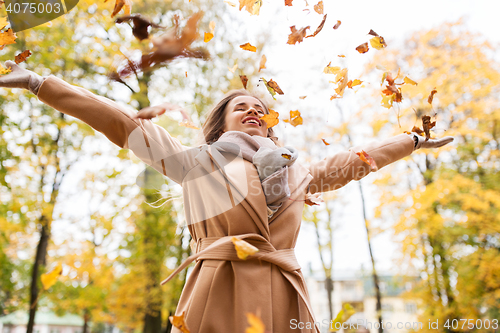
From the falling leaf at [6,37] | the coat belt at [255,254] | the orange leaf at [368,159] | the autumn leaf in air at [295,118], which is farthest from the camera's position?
the autumn leaf in air at [295,118]

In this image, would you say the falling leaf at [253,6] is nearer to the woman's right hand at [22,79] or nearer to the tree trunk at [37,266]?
the woman's right hand at [22,79]

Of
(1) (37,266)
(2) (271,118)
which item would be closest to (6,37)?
(2) (271,118)

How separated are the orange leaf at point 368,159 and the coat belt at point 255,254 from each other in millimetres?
691

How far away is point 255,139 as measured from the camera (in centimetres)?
171

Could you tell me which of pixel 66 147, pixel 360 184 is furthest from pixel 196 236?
pixel 360 184

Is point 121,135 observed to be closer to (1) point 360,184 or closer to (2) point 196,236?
(2) point 196,236

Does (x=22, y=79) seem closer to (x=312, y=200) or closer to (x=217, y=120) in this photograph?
(x=217, y=120)

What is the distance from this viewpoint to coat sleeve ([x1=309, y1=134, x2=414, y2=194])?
1.87 m

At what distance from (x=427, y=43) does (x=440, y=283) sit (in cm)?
614

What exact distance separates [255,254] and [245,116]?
2.66 feet

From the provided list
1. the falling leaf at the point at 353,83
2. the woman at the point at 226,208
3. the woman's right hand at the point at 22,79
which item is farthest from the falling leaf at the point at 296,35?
the woman's right hand at the point at 22,79

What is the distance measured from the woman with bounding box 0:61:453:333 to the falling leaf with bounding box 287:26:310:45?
1.99ft

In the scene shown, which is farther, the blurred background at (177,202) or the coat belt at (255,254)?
the blurred background at (177,202)

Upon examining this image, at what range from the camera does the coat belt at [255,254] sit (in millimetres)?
1335
